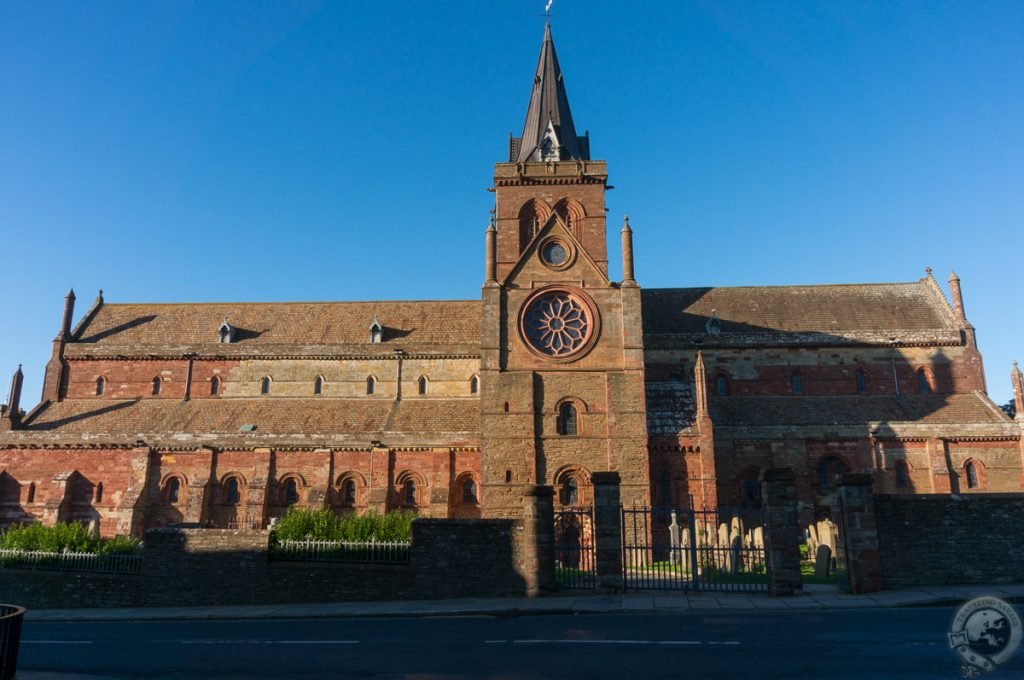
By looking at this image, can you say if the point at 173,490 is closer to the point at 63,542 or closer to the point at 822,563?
the point at 63,542

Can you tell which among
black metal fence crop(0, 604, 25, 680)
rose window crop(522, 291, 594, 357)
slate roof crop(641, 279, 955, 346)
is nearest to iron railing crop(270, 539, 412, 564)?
black metal fence crop(0, 604, 25, 680)

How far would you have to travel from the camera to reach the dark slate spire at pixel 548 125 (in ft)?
128

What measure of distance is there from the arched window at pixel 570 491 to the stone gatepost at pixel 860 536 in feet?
46.4

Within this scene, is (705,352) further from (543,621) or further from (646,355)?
(543,621)

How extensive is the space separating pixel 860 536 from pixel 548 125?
28299 mm

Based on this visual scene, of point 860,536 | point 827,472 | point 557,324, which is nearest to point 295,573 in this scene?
point 860,536

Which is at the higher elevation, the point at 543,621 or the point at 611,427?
the point at 611,427

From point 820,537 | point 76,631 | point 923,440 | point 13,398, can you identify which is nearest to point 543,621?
point 76,631

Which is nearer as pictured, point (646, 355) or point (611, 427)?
point (611, 427)

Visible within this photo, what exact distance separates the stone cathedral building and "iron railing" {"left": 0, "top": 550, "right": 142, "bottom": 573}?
975cm

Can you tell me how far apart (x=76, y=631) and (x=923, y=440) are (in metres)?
35.0

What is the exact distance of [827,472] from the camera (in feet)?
111

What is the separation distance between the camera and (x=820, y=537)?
27.0m

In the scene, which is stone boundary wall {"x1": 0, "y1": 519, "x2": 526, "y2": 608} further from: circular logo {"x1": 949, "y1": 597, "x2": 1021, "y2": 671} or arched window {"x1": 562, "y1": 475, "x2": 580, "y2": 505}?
arched window {"x1": 562, "y1": 475, "x2": 580, "y2": 505}
